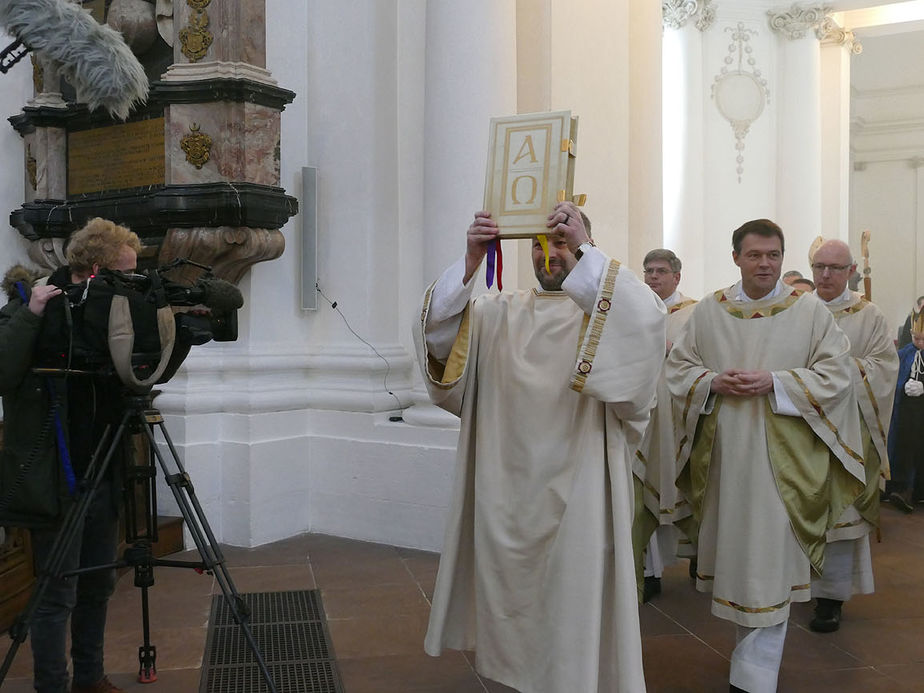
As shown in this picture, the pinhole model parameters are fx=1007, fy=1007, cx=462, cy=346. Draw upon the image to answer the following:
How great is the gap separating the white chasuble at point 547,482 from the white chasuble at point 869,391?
5.78 feet

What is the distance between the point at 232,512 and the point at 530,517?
9.74 ft

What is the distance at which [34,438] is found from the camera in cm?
306

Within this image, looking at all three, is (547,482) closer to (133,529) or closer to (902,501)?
(133,529)

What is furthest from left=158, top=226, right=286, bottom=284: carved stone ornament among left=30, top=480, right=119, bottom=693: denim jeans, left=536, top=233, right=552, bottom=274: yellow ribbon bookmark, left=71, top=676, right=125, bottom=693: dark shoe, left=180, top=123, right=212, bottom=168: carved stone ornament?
left=536, top=233, right=552, bottom=274: yellow ribbon bookmark

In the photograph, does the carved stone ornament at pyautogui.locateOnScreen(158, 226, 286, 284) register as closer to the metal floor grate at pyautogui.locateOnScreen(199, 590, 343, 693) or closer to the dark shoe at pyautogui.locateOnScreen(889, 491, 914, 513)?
the metal floor grate at pyautogui.locateOnScreen(199, 590, 343, 693)

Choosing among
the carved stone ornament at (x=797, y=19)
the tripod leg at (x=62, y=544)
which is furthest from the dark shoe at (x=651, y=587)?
the carved stone ornament at (x=797, y=19)

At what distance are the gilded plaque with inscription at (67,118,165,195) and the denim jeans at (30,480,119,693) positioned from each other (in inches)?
103

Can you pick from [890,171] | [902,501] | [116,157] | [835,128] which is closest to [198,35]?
[116,157]

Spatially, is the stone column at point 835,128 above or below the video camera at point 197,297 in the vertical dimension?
above

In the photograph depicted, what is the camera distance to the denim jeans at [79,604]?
3.08m

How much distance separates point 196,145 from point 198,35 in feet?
1.93

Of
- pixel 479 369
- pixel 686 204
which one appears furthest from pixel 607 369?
pixel 686 204

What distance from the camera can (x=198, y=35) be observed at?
529 cm

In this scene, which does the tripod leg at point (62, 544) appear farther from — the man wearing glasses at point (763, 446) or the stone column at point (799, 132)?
the stone column at point (799, 132)
